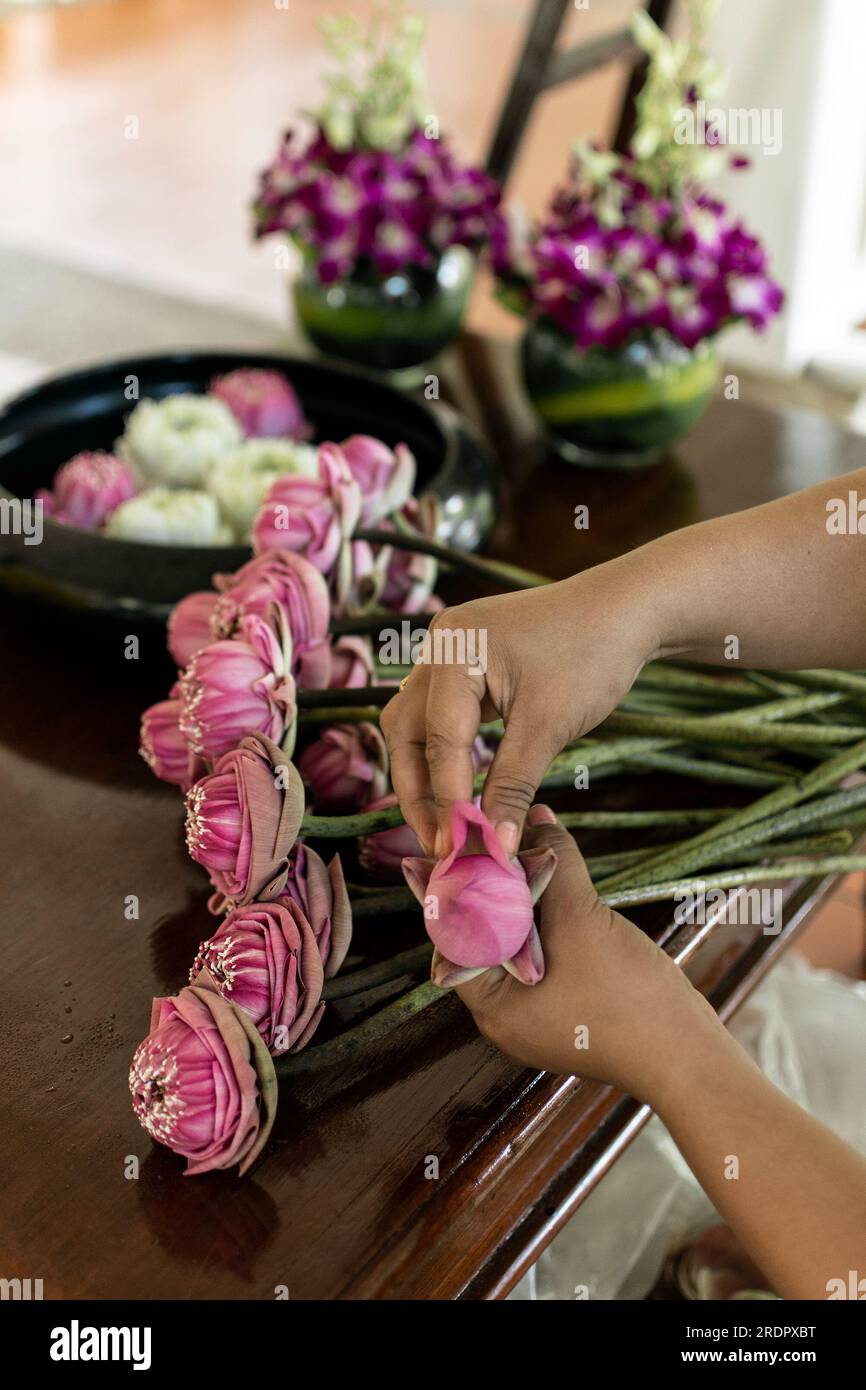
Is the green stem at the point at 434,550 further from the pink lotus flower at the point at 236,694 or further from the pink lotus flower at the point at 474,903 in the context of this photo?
the pink lotus flower at the point at 474,903

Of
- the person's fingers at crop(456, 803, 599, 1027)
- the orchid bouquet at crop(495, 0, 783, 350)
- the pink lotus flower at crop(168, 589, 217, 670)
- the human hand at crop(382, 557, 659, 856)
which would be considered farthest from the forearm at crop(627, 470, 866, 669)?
the orchid bouquet at crop(495, 0, 783, 350)

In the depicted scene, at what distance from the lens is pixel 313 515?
0.68 meters

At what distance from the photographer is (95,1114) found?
21.5 inches

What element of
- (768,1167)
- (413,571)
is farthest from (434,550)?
(768,1167)

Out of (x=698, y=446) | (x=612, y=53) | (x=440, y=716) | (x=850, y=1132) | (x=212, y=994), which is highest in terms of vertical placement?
(x=612, y=53)

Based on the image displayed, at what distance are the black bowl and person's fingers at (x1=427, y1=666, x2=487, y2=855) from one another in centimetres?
28

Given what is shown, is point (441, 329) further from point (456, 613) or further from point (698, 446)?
point (456, 613)

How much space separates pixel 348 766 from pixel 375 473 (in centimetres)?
19

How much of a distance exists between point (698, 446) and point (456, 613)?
2.03 feet

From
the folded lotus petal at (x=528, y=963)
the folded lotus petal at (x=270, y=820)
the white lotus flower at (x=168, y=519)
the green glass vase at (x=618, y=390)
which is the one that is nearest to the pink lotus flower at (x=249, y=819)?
the folded lotus petal at (x=270, y=820)

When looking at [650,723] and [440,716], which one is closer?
[440,716]

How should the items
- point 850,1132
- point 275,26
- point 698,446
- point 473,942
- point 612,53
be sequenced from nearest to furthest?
1. point 473,942
2. point 850,1132
3. point 698,446
4. point 612,53
5. point 275,26

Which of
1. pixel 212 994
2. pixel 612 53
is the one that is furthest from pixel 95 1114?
pixel 612 53

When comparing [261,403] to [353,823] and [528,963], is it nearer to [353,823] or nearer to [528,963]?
[353,823]
